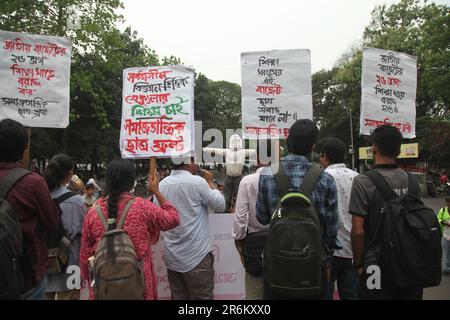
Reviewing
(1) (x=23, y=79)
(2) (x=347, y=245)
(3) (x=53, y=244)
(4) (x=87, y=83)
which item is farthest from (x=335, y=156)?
(4) (x=87, y=83)

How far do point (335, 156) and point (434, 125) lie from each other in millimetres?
26495

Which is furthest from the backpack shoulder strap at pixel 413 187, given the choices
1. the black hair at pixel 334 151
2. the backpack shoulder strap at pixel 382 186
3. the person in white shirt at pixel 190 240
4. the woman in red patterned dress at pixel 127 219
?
the woman in red patterned dress at pixel 127 219

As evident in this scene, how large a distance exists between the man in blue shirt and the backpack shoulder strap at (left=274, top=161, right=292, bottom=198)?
1.2 inches

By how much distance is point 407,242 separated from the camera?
2939 mm

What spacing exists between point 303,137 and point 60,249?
2235mm

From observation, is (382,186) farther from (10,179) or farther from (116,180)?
(10,179)

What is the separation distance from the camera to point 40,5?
47.3 ft

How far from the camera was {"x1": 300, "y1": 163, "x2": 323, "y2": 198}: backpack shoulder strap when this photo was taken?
3.00 m

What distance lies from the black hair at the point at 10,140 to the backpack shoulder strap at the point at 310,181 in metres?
1.98

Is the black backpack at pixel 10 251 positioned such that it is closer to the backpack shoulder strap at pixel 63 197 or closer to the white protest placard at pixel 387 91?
the backpack shoulder strap at pixel 63 197

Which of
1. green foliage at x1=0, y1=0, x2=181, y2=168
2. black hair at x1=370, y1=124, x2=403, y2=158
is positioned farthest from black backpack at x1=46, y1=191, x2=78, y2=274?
green foliage at x1=0, y1=0, x2=181, y2=168

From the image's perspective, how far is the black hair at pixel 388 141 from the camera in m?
3.30

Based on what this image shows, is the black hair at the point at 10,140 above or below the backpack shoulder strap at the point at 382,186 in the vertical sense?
above
